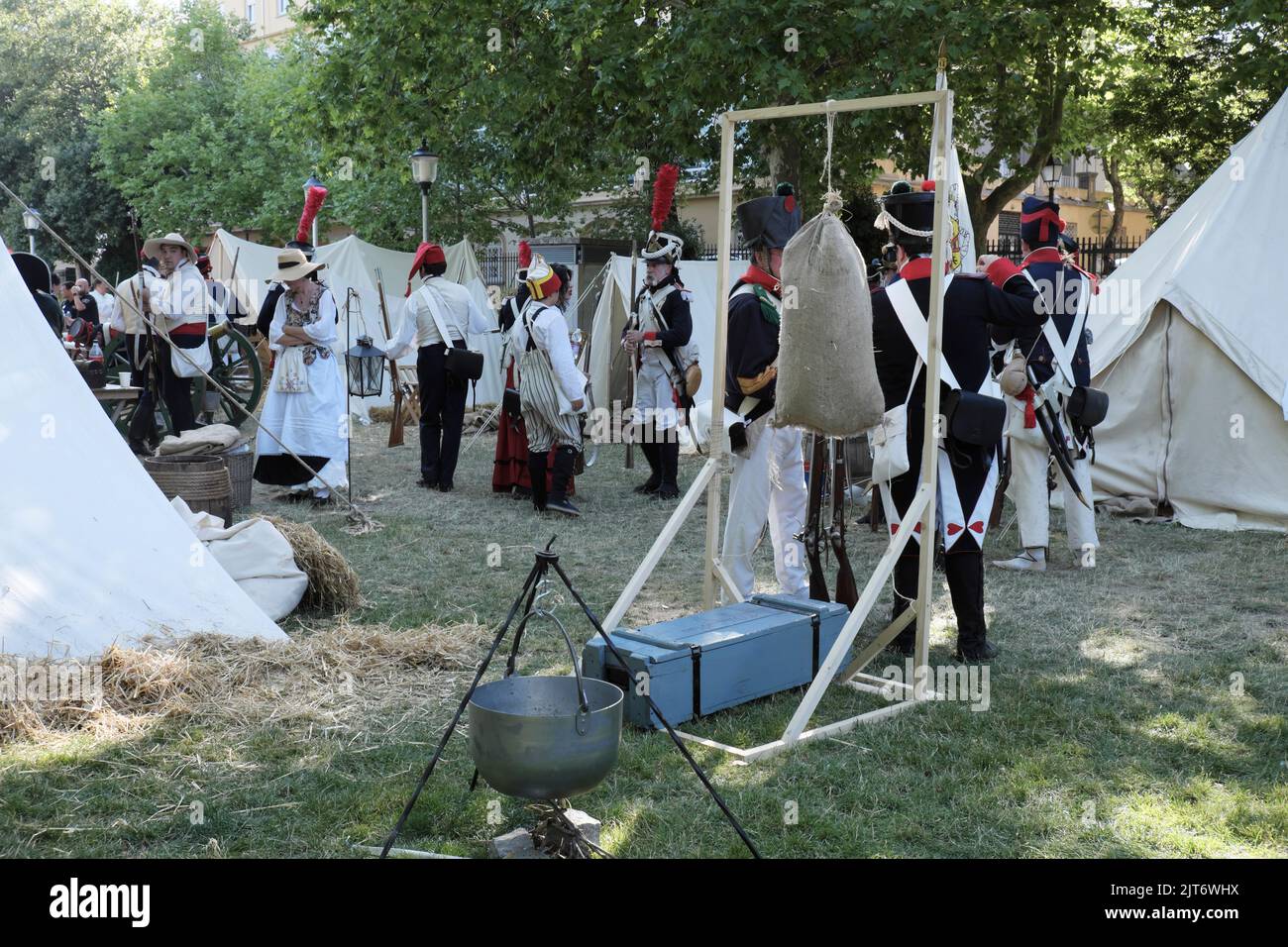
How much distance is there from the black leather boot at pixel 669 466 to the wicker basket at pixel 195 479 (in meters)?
3.10

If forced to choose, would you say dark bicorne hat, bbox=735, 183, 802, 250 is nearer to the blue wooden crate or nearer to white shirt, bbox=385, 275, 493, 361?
the blue wooden crate

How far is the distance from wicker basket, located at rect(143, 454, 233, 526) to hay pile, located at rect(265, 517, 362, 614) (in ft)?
4.33

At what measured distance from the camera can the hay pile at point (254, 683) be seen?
148 inches

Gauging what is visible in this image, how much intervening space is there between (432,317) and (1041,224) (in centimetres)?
426

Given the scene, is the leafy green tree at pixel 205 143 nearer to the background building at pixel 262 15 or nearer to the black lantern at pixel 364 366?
the background building at pixel 262 15

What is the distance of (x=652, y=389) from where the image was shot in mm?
9000

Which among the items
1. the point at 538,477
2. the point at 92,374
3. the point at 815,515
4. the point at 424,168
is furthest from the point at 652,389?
the point at 424,168

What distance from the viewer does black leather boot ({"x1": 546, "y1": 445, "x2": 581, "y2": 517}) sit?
8.05 meters

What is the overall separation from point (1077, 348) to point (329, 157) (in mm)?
9898

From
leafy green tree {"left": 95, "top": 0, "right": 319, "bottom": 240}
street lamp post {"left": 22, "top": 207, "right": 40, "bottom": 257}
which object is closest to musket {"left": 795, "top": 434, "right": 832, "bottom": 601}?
street lamp post {"left": 22, "top": 207, "right": 40, "bottom": 257}

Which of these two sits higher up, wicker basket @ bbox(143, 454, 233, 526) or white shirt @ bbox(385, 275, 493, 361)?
white shirt @ bbox(385, 275, 493, 361)

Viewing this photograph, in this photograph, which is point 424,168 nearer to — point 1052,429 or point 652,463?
point 652,463

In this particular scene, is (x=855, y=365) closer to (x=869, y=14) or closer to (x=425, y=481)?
(x=425, y=481)
